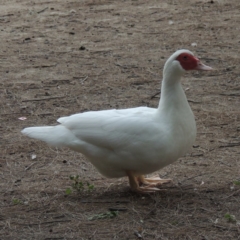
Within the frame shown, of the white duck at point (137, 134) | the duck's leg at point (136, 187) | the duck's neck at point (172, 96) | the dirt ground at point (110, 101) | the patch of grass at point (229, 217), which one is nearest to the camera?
the patch of grass at point (229, 217)

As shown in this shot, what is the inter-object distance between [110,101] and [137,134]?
8.04ft

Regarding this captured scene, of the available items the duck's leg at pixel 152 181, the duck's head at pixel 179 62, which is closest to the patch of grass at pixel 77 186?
the duck's leg at pixel 152 181

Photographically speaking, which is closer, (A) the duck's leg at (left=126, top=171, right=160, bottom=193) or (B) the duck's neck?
(B) the duck's neck

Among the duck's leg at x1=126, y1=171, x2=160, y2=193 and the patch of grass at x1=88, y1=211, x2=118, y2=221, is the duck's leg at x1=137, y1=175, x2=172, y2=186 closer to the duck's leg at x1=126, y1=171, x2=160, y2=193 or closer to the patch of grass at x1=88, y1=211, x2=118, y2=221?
the duck's leg at x1=126, y1=171, x2=160, y2=193

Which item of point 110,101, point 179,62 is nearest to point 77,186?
point 179,62

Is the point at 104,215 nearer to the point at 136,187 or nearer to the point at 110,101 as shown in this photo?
the point at 136,187

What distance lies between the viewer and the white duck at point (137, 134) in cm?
443

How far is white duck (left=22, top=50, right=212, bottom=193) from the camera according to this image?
443cm

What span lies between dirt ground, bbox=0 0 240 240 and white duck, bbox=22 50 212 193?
0.31 metres

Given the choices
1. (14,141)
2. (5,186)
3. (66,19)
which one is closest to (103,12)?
(66,19)

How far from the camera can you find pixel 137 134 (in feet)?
14.6

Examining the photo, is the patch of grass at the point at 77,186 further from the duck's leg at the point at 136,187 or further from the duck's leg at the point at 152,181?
the duck's leg at the point at 152,181

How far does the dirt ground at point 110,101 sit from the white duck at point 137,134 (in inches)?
12.0

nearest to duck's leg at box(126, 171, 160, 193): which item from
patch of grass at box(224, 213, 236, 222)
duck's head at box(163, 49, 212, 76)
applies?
patch of grass at box(224, 213, 236, 222)
